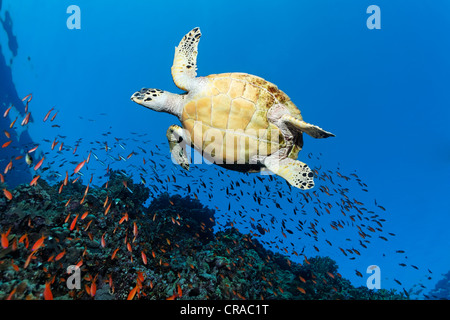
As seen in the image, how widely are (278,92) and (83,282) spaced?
16.7ft

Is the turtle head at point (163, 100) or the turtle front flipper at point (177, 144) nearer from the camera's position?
the turtle head at point (163, 100)

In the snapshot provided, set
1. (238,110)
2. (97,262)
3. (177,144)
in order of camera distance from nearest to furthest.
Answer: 1. (238,110)
2. (97,262)
3. (177,144)

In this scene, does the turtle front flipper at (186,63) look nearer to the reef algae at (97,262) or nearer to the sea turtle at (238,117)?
the sea turtle at (238,117)

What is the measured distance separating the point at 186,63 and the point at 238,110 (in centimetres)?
153

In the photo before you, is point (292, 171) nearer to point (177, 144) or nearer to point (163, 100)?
point (177, 144)

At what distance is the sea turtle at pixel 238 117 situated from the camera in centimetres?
345

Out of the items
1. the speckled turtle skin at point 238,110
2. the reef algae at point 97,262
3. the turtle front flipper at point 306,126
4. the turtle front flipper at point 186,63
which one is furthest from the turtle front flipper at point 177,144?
the turtle front flipper at point 306,126

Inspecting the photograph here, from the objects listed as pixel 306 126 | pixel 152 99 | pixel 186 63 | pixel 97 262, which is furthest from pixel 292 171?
pixel 97 262

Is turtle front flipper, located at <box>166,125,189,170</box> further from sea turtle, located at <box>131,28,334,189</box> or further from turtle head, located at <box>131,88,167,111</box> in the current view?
turtle head, located at <box>131,88,167,111</box>

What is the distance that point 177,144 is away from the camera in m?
4.84

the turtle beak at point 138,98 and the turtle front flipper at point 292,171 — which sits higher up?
the turtle beak at point 138,98

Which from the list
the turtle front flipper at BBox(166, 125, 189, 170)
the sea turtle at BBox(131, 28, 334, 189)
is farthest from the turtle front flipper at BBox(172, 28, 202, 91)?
the turtle front flipper at BBox(166, 125, 189, 170)

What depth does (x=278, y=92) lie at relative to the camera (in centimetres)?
364
